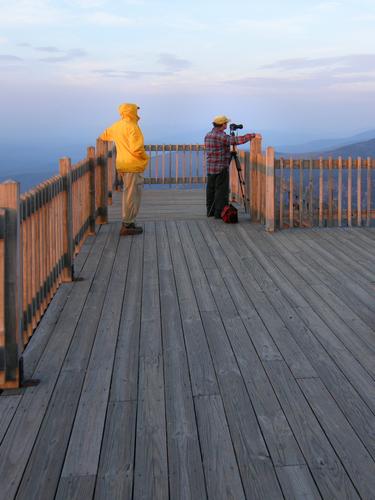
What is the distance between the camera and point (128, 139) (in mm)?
10258

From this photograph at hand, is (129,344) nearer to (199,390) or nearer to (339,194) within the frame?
(199,390)

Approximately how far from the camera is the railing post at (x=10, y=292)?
4.30 m

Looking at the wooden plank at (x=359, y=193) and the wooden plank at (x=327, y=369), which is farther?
the wooden plank at (x=359, y=193)

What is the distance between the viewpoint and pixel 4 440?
11.7 ft

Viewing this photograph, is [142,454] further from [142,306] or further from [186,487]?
[142,306]

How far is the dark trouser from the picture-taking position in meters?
12.1

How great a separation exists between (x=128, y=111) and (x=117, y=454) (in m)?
7.46

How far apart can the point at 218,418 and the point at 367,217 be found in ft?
27.5

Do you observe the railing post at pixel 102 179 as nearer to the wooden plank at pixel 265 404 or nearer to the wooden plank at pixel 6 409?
the wooden plank at pixel 265 404

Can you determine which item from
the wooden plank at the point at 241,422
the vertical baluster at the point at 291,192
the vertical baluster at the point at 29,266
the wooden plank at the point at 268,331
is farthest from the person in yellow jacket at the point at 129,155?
the vertical baluster at the point at 29,266

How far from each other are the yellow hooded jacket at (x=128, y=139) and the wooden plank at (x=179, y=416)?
4.27 metres

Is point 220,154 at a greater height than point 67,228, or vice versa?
point 220,154

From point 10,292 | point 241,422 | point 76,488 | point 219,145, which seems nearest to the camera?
point 76,488

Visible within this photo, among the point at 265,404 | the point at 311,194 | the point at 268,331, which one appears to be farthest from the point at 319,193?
the point at 265,404
